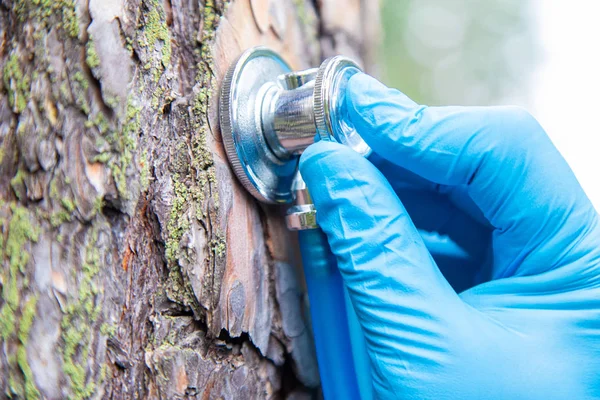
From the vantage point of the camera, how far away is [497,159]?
49 cm

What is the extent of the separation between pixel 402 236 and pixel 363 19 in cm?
56

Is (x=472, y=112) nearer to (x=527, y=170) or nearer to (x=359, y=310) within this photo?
(x=527, y=170)

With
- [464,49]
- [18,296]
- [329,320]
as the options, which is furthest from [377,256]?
[464,49]

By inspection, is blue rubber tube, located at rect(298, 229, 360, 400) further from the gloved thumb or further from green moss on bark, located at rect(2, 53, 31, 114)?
green moss on bark, located at rect(2, 53, 31, 114)

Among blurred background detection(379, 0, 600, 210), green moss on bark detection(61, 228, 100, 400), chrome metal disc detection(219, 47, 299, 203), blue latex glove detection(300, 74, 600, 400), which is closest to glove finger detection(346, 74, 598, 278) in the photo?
blue latex glove detection(300, 74, 600, 400)

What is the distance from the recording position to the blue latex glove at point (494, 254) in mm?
446

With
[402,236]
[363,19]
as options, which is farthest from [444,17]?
[402,236]

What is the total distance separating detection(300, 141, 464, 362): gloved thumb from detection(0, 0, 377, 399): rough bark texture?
118 mm

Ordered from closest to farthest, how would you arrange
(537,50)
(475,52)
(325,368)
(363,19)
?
(325,368)
(363,19)
(537,50)
(475,52)

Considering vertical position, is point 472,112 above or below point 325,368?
above

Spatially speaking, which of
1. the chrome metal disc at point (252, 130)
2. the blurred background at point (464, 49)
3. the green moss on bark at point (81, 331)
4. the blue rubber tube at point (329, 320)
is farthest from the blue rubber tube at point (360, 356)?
the blurred background at point (464, 49)

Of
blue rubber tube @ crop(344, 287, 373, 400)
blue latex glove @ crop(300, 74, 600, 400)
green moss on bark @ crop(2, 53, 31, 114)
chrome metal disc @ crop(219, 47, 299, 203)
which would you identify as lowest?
blue rubber tube @ crop(344, 287, 373, 400)

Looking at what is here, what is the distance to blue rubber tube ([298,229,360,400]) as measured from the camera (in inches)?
20.2

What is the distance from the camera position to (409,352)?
446mm
